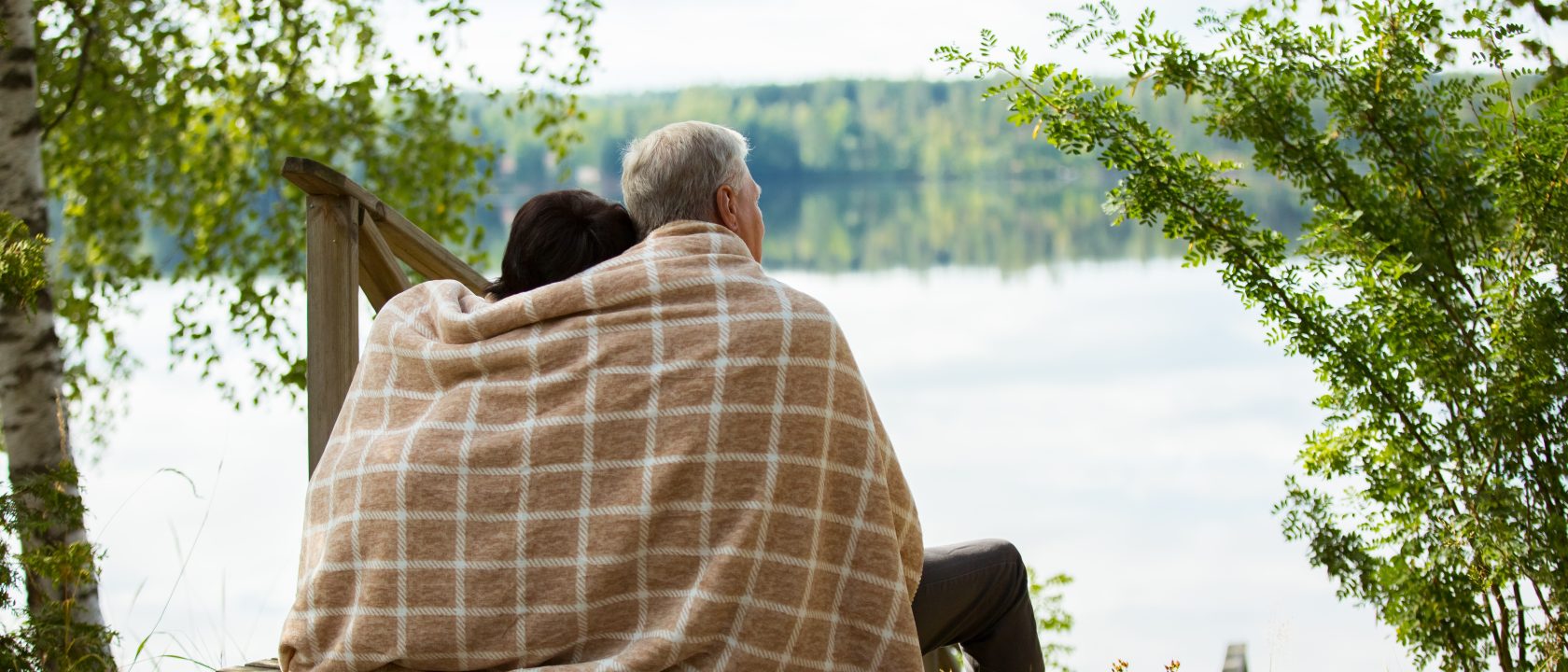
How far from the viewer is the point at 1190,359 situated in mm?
15359

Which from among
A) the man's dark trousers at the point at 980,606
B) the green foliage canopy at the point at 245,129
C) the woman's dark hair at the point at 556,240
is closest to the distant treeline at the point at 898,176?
the green foliage canopy at the point at 245,129

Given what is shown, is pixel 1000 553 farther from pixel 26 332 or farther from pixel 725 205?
pixel 26 332

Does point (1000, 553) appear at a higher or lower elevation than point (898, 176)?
lower

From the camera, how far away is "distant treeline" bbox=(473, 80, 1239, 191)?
33312mm

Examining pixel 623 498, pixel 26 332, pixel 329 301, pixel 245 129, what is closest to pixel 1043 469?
pixel 245 129

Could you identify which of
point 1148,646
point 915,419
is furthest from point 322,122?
point 915,419

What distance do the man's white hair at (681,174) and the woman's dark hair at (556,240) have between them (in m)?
0.04

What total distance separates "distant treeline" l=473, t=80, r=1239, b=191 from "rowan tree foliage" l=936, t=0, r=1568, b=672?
2741cm

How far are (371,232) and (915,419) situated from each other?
10466 mm

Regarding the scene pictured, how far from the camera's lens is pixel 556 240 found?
2156 millimetres

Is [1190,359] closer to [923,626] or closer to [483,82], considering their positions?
[483,82]

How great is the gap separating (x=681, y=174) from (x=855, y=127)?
36069 mm

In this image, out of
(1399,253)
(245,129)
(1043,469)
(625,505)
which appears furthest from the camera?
(1043,469)

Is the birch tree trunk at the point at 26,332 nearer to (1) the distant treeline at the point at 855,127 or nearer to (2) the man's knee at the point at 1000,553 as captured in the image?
(2) the man's knee at the point at 1000,553
